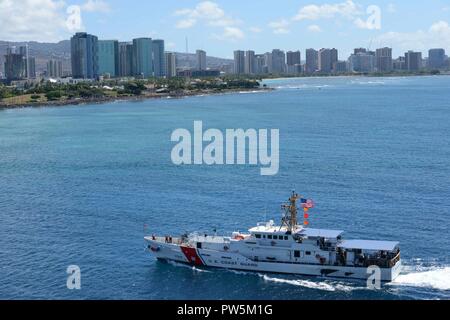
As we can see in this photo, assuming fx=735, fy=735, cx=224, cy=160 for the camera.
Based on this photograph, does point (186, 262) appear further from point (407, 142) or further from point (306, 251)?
point (407, 142)

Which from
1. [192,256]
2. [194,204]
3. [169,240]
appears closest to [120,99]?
[194,204]

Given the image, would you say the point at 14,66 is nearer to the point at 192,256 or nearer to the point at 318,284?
the point at 192,256

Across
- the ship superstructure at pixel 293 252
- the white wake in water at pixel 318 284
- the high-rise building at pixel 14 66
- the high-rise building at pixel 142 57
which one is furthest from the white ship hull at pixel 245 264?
the high-rise building at pixel 142 57

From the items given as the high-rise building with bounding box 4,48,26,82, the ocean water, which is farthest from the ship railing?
the high-rise building with bounding box 4,48,26,82

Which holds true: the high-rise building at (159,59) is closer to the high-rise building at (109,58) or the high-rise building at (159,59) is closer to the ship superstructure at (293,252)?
the high-rise building at (109,58)

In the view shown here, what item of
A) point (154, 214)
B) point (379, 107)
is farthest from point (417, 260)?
point (379, 107)
